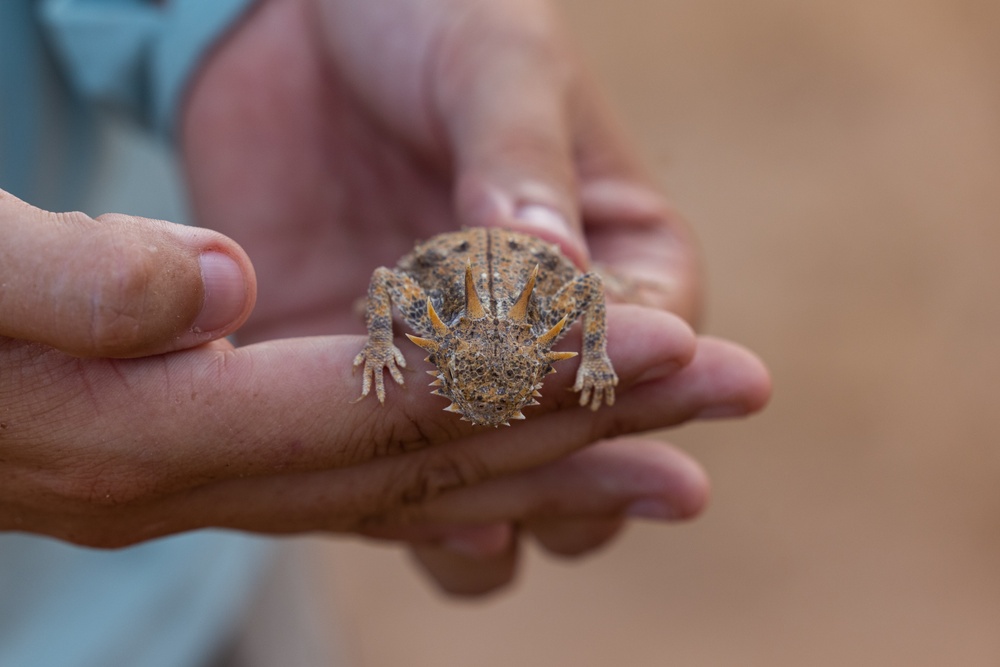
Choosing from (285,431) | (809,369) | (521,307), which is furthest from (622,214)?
(809,369)

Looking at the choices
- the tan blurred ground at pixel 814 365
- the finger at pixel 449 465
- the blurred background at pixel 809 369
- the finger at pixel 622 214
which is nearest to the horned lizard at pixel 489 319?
the finger at pixel 449 465

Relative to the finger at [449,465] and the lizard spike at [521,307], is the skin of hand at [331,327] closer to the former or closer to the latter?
the finger at [449,465]


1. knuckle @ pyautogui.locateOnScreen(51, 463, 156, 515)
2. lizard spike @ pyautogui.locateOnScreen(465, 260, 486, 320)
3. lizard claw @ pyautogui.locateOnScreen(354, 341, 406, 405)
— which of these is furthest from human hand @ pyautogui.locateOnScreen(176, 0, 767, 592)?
knuckle @ pyautogui.locateOnScreen(51, 463, 156, 515)

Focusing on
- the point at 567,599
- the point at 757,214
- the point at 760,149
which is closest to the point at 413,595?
the point at 567,599

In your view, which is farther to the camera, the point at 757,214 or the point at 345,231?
the point at 757,214

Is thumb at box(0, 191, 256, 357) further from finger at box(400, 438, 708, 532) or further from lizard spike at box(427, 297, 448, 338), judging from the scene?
finger at box(400, 438, 708, 532)

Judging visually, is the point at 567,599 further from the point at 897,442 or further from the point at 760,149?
the point at 760,149
